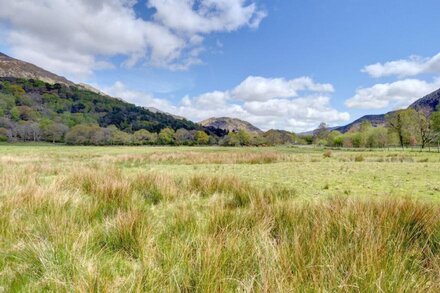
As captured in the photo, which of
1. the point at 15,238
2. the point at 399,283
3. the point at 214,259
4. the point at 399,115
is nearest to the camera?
the point at 399,283

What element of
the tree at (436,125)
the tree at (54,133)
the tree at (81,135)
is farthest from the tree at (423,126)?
the tree at (54,133)

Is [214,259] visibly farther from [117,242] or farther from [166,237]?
[117,242]

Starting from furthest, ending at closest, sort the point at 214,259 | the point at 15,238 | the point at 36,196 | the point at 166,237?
the point at 36,196 → the point at 166,237 → the point at 15,238 → the point at 214,259

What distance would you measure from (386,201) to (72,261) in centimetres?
420

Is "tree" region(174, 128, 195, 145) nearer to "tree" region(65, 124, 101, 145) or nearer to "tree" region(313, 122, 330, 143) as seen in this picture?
"tree" region(65, 124, 101, 145)

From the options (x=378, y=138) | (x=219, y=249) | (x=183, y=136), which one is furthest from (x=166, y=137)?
(x=219, y=249)

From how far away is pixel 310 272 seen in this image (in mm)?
2148

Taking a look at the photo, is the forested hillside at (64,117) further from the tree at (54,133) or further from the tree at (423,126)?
the tree at (423,126)

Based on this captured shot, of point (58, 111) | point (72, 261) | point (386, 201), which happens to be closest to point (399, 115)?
point (386, 201)

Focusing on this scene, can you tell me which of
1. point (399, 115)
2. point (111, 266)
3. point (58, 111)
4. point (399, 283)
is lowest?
point (111, 266)

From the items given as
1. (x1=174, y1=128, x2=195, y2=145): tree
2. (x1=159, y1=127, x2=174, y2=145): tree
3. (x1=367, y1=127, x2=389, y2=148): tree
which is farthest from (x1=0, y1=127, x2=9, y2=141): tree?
(x1=367, y1=127, x2=389, y2=148): tree

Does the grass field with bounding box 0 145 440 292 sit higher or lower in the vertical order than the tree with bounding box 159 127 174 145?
lower

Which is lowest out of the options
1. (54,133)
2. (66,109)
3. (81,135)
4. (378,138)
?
(378,138)

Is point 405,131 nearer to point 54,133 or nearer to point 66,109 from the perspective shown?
point 54,133
